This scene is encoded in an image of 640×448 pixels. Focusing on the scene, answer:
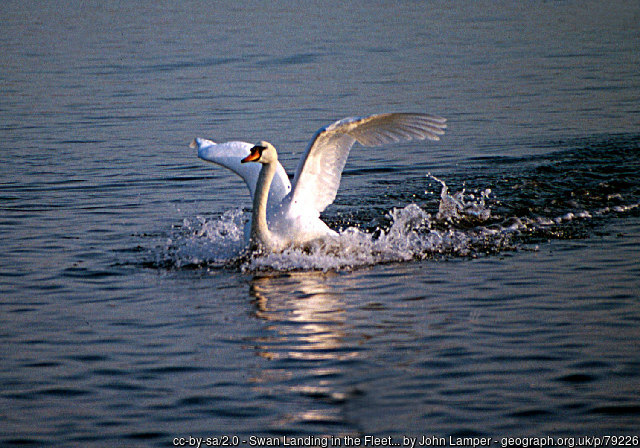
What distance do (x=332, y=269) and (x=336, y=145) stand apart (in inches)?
55.8

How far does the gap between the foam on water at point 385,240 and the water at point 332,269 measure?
0.03 meters

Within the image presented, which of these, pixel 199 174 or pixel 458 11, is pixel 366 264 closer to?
pixel 199 174

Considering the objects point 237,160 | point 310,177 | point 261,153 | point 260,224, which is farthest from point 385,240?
point 237,160

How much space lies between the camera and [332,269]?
9.59 meters

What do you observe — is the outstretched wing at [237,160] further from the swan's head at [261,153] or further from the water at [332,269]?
the swan's head at [261,153]

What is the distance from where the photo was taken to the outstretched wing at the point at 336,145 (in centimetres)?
975

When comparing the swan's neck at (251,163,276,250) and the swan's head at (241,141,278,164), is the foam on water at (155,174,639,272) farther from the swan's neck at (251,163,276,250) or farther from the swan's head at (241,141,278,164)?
the swan's head at (241,141,278,164)

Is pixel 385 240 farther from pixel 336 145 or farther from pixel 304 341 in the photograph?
pixel 304 341

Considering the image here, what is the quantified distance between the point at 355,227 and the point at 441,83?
10991 millimetres

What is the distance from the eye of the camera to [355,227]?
1122 centimetres

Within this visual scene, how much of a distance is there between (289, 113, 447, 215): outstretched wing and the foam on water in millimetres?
503

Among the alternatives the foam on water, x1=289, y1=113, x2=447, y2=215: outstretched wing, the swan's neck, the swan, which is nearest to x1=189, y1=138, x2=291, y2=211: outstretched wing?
the swan

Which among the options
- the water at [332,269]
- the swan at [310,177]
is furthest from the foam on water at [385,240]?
the swan at [310,177]

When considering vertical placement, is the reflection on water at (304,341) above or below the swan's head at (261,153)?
below
